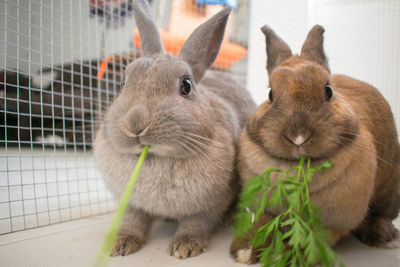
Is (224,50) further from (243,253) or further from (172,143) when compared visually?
(243,253)

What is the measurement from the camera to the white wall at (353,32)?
241cm

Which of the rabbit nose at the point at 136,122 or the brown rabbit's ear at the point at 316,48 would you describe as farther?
the brown rabbit's ear at the point at 316,48

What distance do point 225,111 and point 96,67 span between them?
4.34 feet

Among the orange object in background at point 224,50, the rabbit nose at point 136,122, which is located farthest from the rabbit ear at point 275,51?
the orange object in background at point 224,50

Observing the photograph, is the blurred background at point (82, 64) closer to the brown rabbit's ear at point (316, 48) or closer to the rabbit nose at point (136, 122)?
the rabbit nose at point (136, 122)

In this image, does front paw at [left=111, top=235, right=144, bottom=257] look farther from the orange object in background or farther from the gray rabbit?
the orange object in background

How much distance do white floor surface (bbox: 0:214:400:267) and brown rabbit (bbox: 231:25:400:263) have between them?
0.39 feet

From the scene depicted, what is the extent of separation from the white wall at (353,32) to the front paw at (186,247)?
1.62 metres

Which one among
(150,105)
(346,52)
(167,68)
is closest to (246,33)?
(346,52)

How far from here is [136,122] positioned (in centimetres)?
120

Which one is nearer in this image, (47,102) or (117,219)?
(117,219)

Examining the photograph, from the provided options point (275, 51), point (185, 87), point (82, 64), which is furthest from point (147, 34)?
point (82, 64)

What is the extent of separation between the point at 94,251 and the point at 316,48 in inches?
55.1

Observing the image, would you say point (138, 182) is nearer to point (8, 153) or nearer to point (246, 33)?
point (8, 153)
